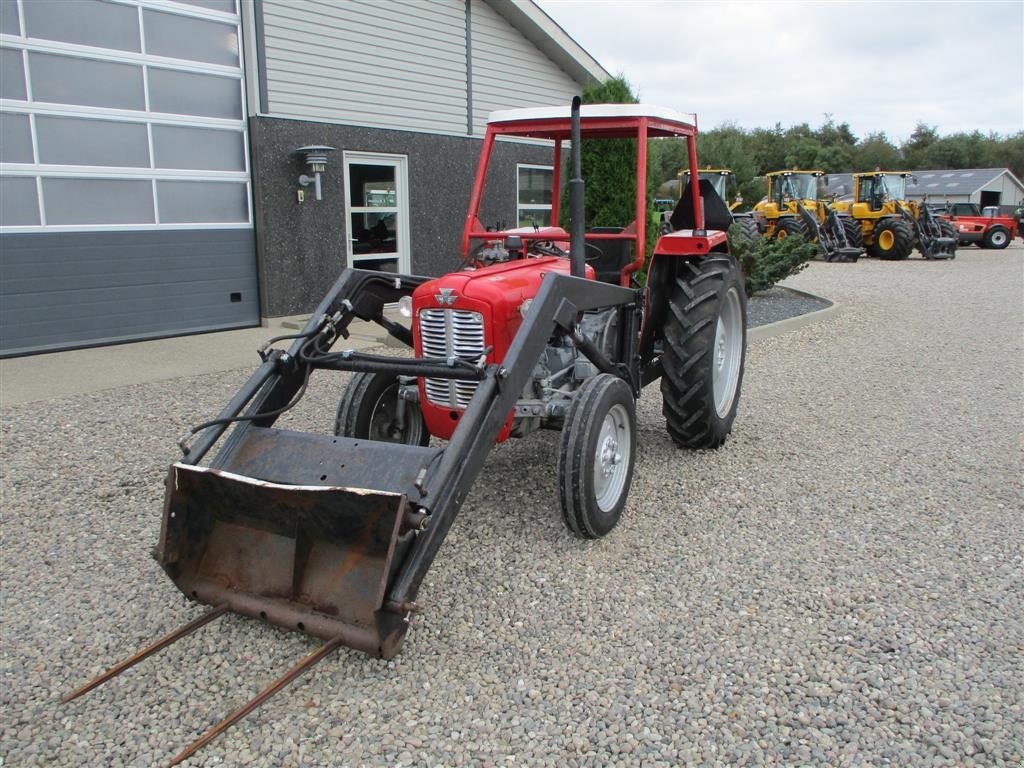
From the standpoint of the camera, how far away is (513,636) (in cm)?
320

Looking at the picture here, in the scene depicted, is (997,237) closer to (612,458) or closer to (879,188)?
(879,188)

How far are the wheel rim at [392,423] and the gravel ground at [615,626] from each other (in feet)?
1.64

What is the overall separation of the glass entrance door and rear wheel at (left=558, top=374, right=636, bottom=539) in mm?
7163

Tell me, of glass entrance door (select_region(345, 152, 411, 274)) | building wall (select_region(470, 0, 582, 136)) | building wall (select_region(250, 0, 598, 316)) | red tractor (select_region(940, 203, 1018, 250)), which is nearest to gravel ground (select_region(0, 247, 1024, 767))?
building wall (select_region(250, 0, 598, 316))

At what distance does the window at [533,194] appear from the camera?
13.1m

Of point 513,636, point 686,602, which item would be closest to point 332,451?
point 513,636

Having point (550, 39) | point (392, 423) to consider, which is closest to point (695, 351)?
point (392, 423)

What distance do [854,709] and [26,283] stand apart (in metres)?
8.16

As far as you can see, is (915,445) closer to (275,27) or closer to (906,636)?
(906,636)

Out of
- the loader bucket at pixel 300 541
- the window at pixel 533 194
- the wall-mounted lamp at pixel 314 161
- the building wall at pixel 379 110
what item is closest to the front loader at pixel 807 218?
the window at pixel 533 194

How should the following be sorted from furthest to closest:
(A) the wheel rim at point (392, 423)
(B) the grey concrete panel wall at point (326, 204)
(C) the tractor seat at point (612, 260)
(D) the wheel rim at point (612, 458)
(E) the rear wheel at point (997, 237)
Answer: (E) the rear wheel at point (997, 237)
(B) the grey concrete panel wall at point (326, 204)
(C) the tractor seat at point (612, 260)
(A) the wheel rim at point (392, 423)
(D) the wheel rim at point (612, 458)

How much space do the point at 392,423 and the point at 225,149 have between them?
243 inches

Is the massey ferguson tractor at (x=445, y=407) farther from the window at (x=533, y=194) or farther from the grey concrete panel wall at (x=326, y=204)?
the window at (x=533, y=194)

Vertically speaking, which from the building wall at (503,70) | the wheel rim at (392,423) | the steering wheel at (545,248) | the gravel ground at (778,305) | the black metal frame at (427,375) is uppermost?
the building wall at (503,70)
